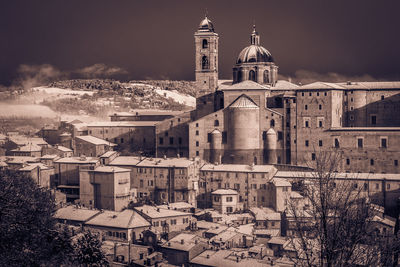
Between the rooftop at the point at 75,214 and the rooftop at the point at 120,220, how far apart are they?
2.83 feet

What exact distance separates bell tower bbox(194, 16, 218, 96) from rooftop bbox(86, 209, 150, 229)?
876 inches

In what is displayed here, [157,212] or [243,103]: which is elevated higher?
[243,103]

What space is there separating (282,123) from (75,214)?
23.4 metres

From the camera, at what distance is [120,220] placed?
4494 cm

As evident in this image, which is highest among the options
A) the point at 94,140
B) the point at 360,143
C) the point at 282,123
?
the point at 282,123

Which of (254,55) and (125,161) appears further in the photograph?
(254,55)

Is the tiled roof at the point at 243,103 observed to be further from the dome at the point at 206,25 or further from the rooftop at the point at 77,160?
the rooftop at the point at 77,160

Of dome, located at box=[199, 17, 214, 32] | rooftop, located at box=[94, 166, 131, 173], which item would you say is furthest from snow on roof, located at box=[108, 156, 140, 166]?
dome, located at box=[199, 17, 214, 32]

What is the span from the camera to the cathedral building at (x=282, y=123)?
179 feet

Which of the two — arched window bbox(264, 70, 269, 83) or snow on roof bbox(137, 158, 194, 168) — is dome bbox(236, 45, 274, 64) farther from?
snow on roof bbox(137, 158, 194, 168)

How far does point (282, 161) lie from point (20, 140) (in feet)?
115

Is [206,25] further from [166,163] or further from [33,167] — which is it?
[33,167]

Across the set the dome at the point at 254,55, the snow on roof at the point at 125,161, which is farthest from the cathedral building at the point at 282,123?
the snow on roof at the point at 125,161

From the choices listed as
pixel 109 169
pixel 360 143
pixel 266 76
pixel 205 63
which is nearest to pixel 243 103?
pixel 205 63
